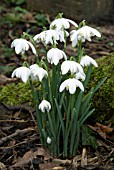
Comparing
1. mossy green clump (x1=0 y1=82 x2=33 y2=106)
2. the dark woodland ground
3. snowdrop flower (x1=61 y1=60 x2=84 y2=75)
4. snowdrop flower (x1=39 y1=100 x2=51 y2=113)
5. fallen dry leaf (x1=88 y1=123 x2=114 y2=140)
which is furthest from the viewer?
mossy green clump (x1=0 y1=82 x2=33 y2=106)

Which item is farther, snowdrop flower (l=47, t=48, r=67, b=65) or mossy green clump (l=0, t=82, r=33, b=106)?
mossy green clump (l=0, t=82, r=33, b=106)

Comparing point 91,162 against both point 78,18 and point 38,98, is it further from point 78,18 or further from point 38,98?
point 78,18

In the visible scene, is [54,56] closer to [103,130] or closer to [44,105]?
[44,105]

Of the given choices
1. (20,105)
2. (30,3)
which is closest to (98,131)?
(20,105)

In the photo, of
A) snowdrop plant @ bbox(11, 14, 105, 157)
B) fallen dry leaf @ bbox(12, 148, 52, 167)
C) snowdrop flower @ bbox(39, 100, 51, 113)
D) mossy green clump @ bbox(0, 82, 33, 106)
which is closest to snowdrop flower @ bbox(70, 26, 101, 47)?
snowdrop plant @ bbox(11, 14, 105, 157)

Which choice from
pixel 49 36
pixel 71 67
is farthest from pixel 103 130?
pixel 49 36

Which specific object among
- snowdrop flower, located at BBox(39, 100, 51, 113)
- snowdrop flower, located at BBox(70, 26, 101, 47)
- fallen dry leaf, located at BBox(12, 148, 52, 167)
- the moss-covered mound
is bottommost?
fallen dry leaf, located at BBox(12, 148, 52, 167)

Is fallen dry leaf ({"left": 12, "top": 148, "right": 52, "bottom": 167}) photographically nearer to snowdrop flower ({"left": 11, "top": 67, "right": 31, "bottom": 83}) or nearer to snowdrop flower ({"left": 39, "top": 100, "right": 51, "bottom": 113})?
snowdrop flower ({"left": 39, "top": 100, "right": 51, "bottom": 113})

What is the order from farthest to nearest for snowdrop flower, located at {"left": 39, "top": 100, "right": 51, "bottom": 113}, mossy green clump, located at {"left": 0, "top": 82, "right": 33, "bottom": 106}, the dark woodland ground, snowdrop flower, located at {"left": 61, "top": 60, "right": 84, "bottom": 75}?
mossy green clump, located at {"left": 0, "top": 82, "right": 33, "bottom": 106} < the dark woodland ground < snowdrop flower, located at {"left": 39, "top": 100, "right": 51, "bottom": 113} < snowdrop flower, located at {"left": 61, "top": 60, "right": 84, "bottom": 75}
